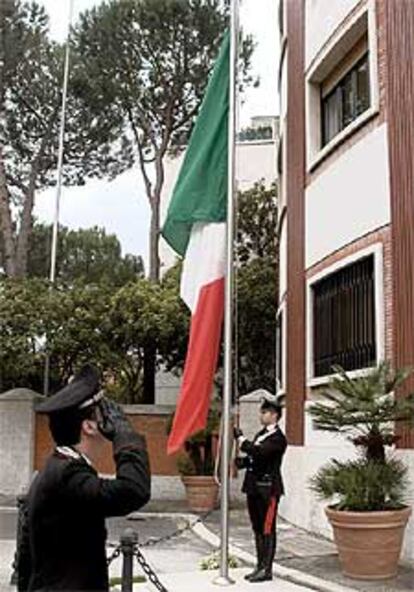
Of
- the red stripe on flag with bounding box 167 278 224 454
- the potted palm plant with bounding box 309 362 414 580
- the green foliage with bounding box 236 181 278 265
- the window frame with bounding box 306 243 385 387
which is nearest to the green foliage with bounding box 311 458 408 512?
the potted palm plant with bounding box 309 362 414 580

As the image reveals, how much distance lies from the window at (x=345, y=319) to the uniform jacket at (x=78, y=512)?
25.6 feet

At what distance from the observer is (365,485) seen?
8.24 m

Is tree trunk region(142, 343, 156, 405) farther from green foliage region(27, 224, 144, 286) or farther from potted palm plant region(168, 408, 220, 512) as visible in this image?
green foliage region(27, 224, 144, 286)

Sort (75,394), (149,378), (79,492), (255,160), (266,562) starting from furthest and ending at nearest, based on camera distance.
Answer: (255,160)
(149,378)
(266,562)
(75,394)
(79,492)

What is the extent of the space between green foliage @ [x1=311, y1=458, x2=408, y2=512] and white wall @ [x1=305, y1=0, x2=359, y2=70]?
6489mm

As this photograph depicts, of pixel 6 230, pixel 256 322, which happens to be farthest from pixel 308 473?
pixel 6 230

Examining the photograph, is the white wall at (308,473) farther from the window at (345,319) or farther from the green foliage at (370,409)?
the green foliage at (370,409)

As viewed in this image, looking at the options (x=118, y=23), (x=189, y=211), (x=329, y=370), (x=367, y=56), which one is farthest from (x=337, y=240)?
(x=118, y=23)

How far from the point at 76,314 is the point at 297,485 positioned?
8.39 meters

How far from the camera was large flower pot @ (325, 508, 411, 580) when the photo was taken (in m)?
8.14

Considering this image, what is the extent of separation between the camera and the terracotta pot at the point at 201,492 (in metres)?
15.5

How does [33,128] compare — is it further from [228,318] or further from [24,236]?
[228,318]

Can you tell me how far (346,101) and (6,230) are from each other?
15235 millimetres

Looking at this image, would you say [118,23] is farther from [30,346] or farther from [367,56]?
[367,56]
